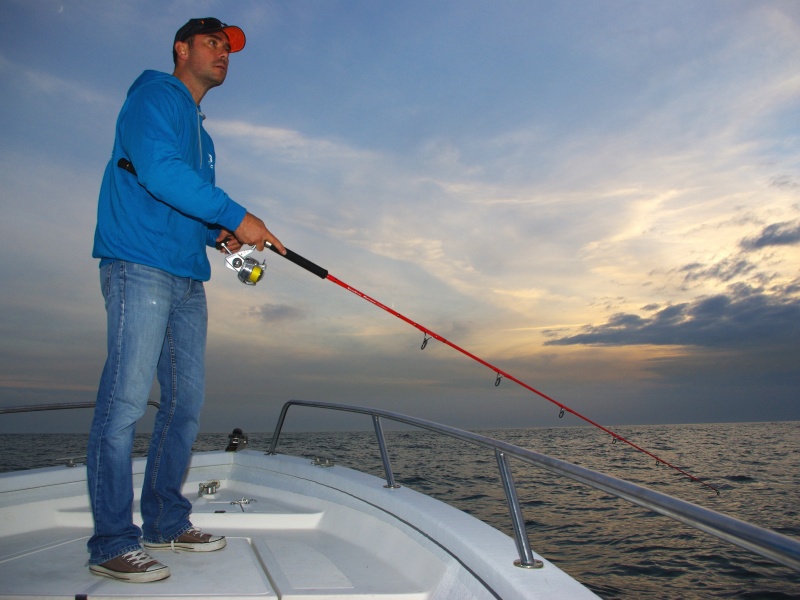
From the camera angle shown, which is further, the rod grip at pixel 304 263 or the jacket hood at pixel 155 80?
the rod grip at pixel 304 263

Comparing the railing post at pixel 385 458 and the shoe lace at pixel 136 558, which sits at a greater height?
the railing post at pixel 385 458

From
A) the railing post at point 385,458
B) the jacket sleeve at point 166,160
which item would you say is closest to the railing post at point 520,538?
the railing post at point 385,458

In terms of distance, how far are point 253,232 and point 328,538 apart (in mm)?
1633

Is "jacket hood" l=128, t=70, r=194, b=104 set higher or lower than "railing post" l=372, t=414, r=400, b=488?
higher

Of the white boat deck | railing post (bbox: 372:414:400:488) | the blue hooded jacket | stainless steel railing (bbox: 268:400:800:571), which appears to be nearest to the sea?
the white boat deck

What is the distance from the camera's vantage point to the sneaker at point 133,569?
1.94 m

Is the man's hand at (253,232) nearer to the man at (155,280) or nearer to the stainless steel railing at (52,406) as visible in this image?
the man at (155,280)

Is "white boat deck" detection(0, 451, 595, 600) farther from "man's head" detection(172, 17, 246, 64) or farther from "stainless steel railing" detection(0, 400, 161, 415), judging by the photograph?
"man's head" detection(172, 17, 246, 64)

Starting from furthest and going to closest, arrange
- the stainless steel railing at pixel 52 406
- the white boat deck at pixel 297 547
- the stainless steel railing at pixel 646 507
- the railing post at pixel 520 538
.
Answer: the stainless steel railing at pixel 52 406, the white boat deck at pixel 297 547, the railing post at pixel 520 538, the stainless steel railing at pixel 646 507

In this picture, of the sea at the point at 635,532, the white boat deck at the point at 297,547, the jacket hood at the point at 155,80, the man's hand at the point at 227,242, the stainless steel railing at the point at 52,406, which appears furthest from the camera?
the sea at the point at 635,532

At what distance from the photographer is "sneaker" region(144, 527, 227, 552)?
93.0 inches

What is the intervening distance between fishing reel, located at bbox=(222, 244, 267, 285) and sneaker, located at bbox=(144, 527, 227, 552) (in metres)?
1.20

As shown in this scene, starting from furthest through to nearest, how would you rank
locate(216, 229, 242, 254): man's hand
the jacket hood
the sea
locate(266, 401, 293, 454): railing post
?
the sea, locate(266, 401, 293, 454): railing post, locate(216, 229, 242, 254): man's hand, the jacket hood

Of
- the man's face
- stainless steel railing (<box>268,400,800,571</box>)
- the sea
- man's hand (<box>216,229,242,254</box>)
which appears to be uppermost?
the man's face
